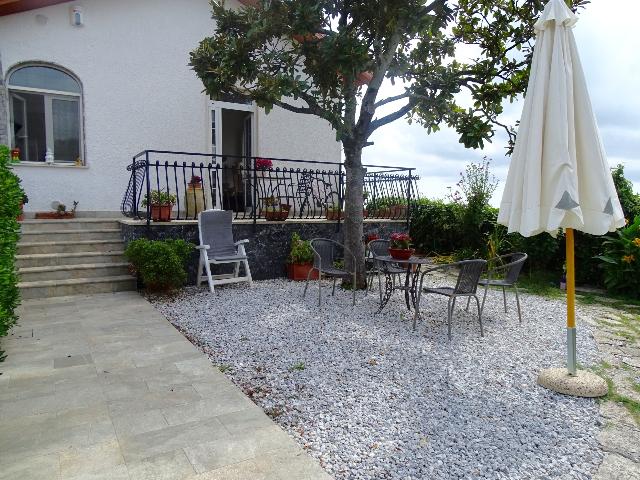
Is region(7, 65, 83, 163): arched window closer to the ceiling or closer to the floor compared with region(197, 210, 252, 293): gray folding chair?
closer to the ceiling

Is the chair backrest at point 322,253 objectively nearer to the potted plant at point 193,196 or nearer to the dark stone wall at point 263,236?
the dark stone wall at point 263,236

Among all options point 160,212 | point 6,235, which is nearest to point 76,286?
point 160,212

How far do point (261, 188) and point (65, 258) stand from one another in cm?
397

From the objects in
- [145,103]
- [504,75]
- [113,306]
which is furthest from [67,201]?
[504,75]

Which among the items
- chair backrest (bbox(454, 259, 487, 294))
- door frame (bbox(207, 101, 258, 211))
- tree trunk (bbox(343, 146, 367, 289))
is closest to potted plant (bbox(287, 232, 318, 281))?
tree trunk (bbox(343, 146, 367, 289))

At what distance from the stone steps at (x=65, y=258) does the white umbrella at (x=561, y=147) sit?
19.7 ft

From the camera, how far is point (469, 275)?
4.61 metres

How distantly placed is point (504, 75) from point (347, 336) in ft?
15.7

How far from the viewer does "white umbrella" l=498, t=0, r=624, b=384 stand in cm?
311

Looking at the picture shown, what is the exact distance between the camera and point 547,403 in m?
3.16

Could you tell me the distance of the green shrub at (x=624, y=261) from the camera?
22.0 feet

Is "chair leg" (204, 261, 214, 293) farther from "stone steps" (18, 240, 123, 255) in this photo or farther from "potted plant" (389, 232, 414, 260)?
"potted plant" (389, 232, 414, 260)

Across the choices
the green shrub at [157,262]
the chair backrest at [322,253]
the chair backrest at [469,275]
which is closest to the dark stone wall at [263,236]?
the green shrub at [157,262]

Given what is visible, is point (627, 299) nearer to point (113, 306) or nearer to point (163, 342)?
point (163, 342)
